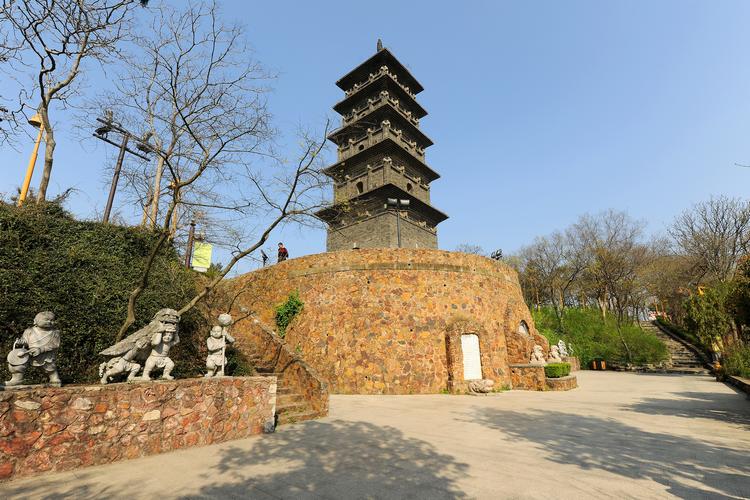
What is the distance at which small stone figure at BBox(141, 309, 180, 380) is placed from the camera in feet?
18.2

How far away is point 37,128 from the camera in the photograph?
12.1 meters

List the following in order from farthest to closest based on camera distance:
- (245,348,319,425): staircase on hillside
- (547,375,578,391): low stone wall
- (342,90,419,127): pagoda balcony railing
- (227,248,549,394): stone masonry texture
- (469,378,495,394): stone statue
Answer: (342,90,419,127): pagoda balcony railing
(547,375,578,391): low stone wall
(227,248,549,394): stone masonry texture
(469,378,495,394): stone statue
(245,348,319,425): staircase on hillside

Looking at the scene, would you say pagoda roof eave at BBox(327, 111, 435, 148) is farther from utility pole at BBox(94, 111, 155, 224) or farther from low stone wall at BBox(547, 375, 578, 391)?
low stone wall at BBox(547, 375, 578, 391)

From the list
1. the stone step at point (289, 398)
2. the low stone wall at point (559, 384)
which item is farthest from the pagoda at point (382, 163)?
the stone step at point (289, 398)

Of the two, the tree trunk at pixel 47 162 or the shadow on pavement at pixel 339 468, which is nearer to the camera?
the shadow on pavement at pixel 339 468

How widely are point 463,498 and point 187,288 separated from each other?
8.91 meters

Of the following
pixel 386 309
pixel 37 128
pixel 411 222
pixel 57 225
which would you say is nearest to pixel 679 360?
pixel 411 222

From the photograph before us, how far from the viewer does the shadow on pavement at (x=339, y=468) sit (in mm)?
3746

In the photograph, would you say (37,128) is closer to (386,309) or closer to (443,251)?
Answer: (386,309)

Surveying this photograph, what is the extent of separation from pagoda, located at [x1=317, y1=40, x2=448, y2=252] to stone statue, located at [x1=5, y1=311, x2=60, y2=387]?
62.1ft

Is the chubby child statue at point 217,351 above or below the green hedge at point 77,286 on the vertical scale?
below

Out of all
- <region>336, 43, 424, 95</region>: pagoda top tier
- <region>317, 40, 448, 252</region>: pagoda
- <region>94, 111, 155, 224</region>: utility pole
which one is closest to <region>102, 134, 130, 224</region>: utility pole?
<region>94, 111, 155, 224</region>: utility pole

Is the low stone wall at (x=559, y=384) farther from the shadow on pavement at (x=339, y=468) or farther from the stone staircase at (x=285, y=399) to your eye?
the stone staircase at (x=285, y=399)

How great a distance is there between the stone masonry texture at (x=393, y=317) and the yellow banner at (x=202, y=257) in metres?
3.03
